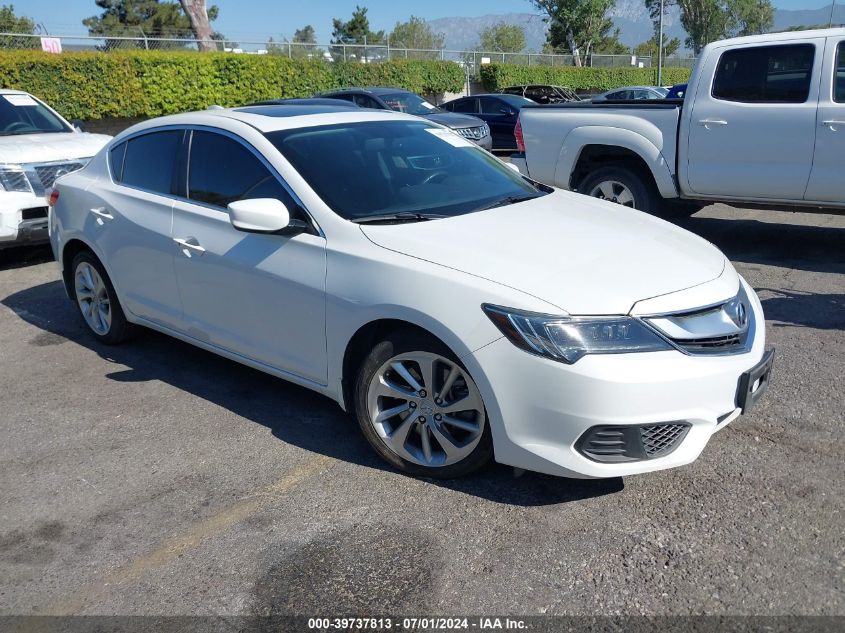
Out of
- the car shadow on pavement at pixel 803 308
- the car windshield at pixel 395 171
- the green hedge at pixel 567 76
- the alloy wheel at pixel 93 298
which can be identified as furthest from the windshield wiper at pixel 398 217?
the green hedge at pixel 567 76

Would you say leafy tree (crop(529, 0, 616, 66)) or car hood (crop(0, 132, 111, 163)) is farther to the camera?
leafy tree (crop(529, 0, 616, 66))

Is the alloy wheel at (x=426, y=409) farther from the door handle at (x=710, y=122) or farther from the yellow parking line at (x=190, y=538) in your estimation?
the door handle at (x=710, y=122)

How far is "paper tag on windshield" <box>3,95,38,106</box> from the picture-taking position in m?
9.86

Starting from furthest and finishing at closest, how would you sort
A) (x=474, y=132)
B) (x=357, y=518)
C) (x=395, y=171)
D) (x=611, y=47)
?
(x=611, y=47) < (x=474, y=132) < (x=395, y=171) < (x=357, y=518)

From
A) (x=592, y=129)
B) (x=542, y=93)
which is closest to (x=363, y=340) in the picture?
(x=592, y=129)

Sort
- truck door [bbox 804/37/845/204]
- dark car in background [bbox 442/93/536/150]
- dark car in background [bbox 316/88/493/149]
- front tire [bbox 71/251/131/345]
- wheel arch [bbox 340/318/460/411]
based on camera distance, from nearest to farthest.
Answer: wheel arch [bbox 340/318/460/411]
front tire [bbox 71/251/131/345]
truck door [bbox 804/37/845/204]
dark car in background [bbox 316/88/493/149]
dark car in background [bbox 442/93/536/150]

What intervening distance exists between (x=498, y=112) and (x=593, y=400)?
16.6m

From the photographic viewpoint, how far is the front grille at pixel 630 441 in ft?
10.5

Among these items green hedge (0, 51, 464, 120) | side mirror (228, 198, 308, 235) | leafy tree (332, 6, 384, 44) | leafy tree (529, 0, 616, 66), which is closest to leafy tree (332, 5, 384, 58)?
leafy tree (332, 6, 384, 44)

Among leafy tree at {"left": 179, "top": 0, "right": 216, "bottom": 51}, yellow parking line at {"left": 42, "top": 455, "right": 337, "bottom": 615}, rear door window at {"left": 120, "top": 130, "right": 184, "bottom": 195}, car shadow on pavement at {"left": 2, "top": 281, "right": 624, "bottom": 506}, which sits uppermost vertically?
leafy tree at {"left": 179, "top": 0, "right": 216, "bottom": 51}

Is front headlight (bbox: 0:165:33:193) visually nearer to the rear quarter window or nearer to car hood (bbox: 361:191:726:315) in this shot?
the rear quarter window

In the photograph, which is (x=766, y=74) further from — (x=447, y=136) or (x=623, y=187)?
(x=447, y=136)

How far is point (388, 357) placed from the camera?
11.9 ft

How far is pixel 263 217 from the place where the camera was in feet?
12.8
